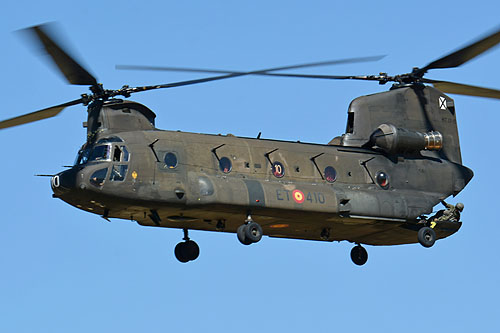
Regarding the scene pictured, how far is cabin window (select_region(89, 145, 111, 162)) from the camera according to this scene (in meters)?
31.4

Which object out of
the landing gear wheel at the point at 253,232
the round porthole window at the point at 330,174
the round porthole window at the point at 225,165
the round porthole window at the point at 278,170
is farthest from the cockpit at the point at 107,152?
the round porthole window at the point at 330,174

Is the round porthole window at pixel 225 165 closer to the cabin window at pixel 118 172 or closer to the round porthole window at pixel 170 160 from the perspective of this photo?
the round porthole window at pixel 170 160

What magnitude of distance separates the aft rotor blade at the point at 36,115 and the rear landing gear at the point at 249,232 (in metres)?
6.29

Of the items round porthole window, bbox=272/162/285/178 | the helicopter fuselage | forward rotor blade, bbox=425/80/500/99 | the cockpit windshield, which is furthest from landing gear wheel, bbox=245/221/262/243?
forward rotor blade, bbox=425/80/500/99

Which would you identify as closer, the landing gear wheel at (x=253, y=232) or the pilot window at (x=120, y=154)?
the pilot window at (x=120, y=154)

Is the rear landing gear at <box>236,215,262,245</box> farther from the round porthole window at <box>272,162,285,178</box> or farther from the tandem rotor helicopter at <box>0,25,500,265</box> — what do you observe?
the round porthole window at <box>272,162,285,178</box>

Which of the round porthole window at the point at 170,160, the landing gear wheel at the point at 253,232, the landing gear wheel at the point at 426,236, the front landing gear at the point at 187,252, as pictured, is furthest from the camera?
the landing gear wheel at the point at 426,236

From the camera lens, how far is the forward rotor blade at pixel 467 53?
3350 centimetres

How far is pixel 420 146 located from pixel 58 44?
12.1 metres

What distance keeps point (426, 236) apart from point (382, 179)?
2214mm

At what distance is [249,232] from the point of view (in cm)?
3191

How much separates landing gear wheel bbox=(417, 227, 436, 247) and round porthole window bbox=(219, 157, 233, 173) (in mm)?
6512

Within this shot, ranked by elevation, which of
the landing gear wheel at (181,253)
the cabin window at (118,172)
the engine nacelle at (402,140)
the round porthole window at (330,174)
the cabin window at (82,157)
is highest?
the engine nacelle at (402,140)

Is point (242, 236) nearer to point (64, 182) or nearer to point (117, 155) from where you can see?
point (117, 155)
